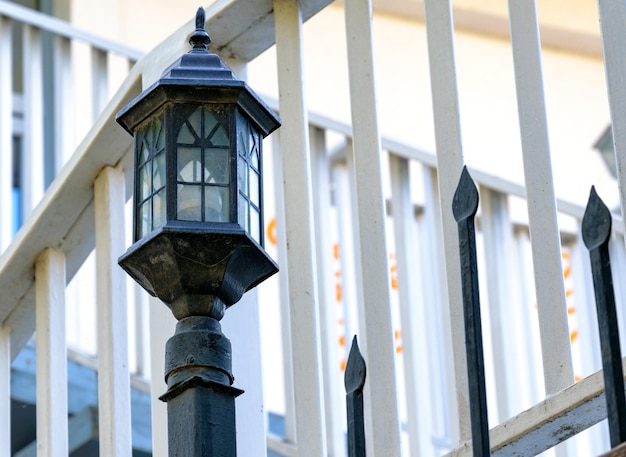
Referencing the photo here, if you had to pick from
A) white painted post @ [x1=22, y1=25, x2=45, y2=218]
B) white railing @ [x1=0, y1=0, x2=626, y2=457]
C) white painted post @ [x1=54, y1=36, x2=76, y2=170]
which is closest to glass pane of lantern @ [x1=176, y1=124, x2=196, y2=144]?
white railing @ [x1=0, y1=0, x2=626, y2=457]

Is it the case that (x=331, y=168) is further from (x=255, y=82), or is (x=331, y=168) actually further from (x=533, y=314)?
(x=255, y=82)

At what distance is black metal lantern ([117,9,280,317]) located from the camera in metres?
1.55

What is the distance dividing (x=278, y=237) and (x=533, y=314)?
2.23 feet

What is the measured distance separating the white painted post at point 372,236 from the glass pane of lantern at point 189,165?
0.32 meters

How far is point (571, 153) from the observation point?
21.4 ft

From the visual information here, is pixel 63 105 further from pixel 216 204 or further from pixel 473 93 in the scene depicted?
pixel 473 93

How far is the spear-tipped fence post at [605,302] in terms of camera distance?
124 centimetres

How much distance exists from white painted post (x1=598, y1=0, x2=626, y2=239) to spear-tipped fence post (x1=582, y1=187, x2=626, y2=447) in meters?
0.24

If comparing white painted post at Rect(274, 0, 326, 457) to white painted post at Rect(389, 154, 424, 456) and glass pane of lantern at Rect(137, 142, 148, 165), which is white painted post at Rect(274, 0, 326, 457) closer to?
glass pane of lantern at Rect(137, 142, 148, 165)

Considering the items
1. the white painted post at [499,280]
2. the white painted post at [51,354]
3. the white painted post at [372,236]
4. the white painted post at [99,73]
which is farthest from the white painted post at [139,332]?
the white painted post at [372,236]

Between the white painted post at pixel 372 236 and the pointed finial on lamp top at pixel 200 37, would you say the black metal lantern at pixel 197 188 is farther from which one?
the white painted post at pixel 372 236

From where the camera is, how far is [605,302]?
50.1 inches

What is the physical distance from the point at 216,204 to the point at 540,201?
1.22ft

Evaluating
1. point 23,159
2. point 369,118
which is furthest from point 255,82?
point 369,118
